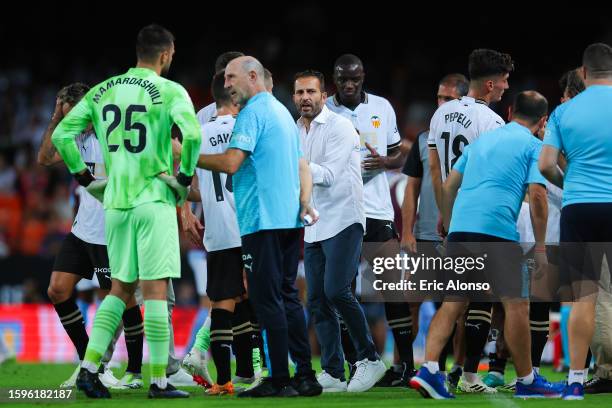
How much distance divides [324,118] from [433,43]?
14.9m

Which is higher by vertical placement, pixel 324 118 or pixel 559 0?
pixel 559 0

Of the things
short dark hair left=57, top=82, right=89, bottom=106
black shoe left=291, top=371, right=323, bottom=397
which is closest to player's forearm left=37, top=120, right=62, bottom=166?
short dark hair left=57, top=82, right=89, bottom=106

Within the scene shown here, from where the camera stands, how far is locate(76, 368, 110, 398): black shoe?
7.92 meters

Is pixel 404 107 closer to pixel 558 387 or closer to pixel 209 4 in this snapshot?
pixel 209 4

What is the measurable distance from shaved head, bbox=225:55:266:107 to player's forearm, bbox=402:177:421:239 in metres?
2.28

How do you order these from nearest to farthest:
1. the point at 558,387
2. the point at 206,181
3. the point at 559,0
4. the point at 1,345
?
the point at 558,387 < the point at 206,181 < the point at 1,345 < the point at 559,0

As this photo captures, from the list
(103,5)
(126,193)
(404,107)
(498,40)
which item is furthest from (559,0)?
(126,193)

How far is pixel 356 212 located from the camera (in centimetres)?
887

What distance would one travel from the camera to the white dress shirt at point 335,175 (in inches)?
348

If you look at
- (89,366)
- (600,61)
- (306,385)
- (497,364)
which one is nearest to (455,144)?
(600,61)

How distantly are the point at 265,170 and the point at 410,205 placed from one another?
226 centimetres

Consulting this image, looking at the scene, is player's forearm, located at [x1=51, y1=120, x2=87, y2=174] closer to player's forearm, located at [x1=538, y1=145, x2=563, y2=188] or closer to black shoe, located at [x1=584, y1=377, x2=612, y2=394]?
player's forearm, located at [x1=538, y1=145, x2=563, y2=188]

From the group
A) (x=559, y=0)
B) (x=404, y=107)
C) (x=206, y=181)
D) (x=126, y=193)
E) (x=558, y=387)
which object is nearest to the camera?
(x=126, y=193)

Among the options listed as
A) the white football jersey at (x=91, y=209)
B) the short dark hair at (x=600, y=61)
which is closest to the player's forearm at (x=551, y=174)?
the short dark hair at (x=600, y=61)
